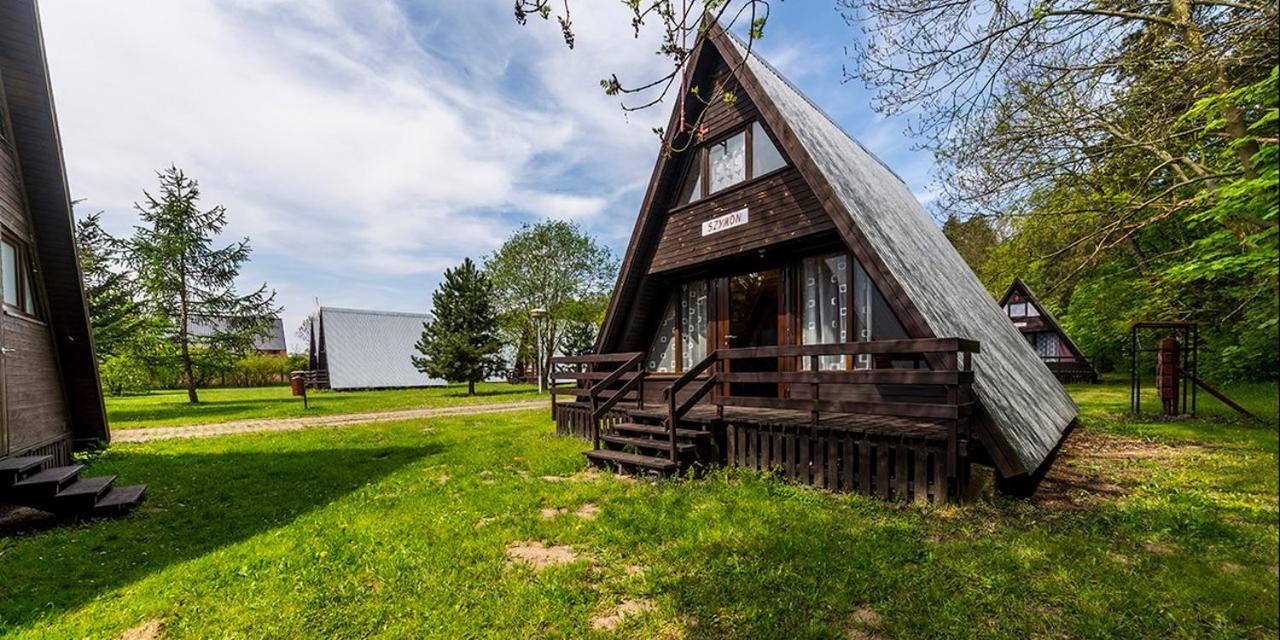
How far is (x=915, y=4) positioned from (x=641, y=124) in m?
4.55

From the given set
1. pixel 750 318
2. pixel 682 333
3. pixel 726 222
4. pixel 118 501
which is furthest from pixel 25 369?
pixel 750 318

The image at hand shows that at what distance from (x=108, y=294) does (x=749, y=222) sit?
896 inches

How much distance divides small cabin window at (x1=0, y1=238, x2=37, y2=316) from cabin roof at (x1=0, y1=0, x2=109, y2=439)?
0.33m

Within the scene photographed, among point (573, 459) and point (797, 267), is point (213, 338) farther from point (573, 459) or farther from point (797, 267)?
point (797, 267)

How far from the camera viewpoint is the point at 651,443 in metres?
6.62

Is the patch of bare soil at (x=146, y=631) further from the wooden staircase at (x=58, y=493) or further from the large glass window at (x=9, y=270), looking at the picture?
the large glass window at (x=9, y=270)

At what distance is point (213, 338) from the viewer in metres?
21.3

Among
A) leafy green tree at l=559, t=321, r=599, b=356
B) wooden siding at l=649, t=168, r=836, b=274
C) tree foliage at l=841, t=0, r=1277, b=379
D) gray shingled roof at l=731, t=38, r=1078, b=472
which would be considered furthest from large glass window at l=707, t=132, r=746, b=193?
leafy green tree at l=559, t=321, r=599, b=356

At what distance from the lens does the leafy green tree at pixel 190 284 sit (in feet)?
65.8

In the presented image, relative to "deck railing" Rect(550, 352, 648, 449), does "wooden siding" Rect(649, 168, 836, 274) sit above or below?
above

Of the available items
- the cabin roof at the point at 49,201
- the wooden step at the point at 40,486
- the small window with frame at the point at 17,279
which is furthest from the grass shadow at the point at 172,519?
the small window with frame at the point at 17,279

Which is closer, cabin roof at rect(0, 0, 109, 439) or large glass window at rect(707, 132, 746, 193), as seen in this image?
cabin roof at rect(0, 0, 109, 439)

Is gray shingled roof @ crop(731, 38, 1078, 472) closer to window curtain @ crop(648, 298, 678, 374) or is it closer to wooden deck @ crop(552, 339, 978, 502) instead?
wooden deck @ crop(552, 339, 978, 502)

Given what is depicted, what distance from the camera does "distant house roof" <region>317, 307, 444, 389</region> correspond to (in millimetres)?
32312
